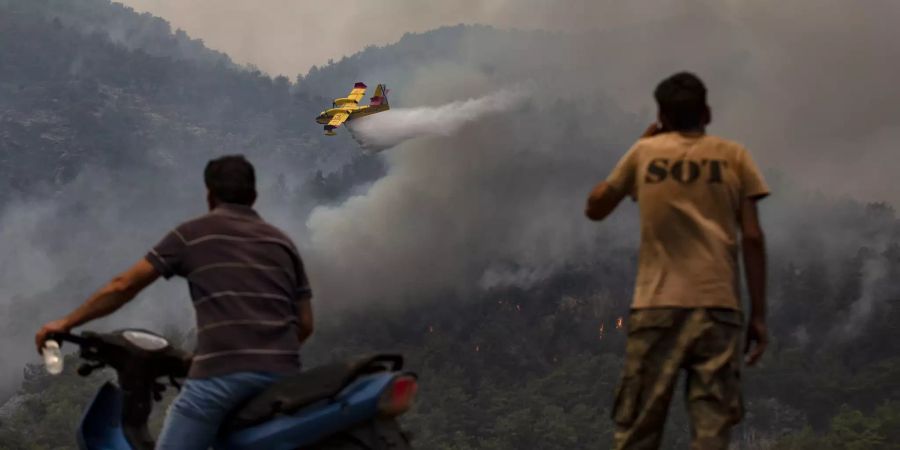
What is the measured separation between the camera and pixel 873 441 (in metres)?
174

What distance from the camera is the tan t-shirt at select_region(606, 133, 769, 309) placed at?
29.1 feet

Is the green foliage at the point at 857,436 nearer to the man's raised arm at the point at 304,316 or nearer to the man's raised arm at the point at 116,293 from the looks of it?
the man's raised arm at the point at 304,316

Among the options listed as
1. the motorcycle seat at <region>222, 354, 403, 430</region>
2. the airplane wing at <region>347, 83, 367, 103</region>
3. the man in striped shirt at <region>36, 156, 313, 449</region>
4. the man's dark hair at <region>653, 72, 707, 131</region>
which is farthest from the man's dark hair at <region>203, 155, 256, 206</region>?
the airplane wing at <region>347, 83, 367, 103</region>

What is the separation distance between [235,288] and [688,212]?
8.10ft

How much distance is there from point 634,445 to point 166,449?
2.55 meters

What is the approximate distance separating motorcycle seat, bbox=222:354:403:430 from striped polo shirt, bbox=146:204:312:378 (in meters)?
0.17

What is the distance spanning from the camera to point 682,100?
9.16 m

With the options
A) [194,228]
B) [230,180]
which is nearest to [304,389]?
[194,228]

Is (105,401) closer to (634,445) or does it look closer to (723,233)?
(634,445)

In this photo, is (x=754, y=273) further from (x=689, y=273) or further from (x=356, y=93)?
(x=356, y=93)

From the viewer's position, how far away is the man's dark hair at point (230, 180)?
8906 mm

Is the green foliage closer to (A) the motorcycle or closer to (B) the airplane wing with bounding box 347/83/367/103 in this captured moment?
(B) the airplane wing with bounding box 347/83/367/103

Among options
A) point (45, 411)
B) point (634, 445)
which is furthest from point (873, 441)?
point (634, 445)

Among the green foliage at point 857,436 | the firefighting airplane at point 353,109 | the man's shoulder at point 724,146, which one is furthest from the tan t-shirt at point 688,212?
the green foliage at point 857,436
